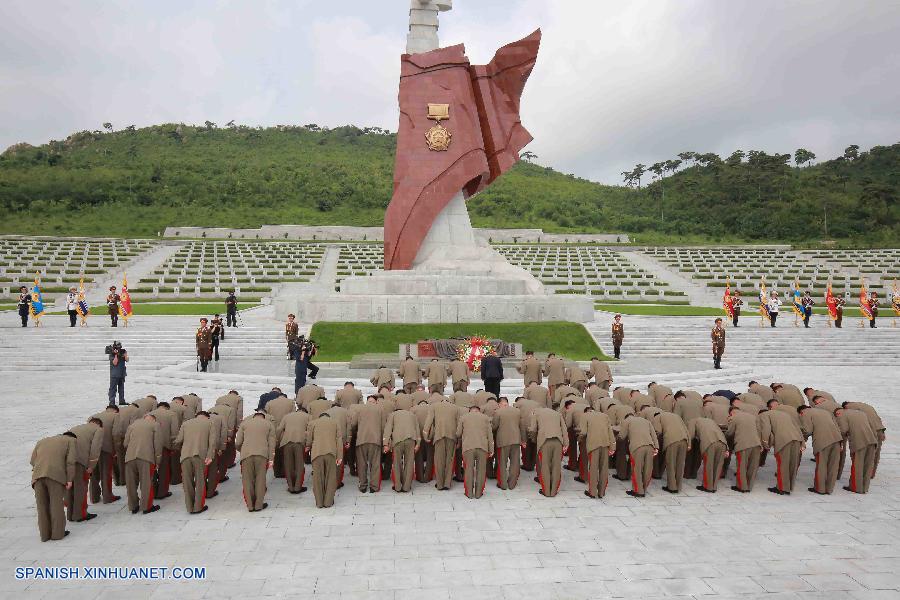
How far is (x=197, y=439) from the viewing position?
20.1ft

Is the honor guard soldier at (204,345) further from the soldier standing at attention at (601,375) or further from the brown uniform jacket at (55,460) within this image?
the soldier standing at attention at (601,375)

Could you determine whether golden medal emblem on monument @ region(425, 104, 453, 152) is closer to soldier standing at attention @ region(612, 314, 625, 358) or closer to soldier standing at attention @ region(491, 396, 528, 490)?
soldier standing at attention @ region(612, 314, 625, 358)

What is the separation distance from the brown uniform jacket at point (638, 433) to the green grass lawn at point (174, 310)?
17.7 metres

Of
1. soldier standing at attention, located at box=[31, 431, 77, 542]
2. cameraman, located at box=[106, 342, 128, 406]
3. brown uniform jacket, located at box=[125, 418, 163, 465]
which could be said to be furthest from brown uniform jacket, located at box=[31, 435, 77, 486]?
cameraman, located at box=[106, 342, 128, 406]

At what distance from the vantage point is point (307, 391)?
8.01 m

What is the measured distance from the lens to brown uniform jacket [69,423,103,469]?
5.71 meters

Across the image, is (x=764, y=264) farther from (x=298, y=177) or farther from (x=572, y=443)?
(x=298, y=177)

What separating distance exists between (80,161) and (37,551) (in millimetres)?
77765

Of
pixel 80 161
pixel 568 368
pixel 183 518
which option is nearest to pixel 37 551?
pixel 183 518

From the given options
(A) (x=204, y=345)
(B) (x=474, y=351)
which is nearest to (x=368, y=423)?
(B) (x=474, y=351)

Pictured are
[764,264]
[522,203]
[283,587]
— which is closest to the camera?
[283,587]

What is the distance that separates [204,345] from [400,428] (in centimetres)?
779

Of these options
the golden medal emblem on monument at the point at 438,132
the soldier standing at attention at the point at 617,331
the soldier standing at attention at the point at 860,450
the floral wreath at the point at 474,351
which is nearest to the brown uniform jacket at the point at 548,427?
the soldier standing at attention at the point at 860,450

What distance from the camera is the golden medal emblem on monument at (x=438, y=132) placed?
783 inches
